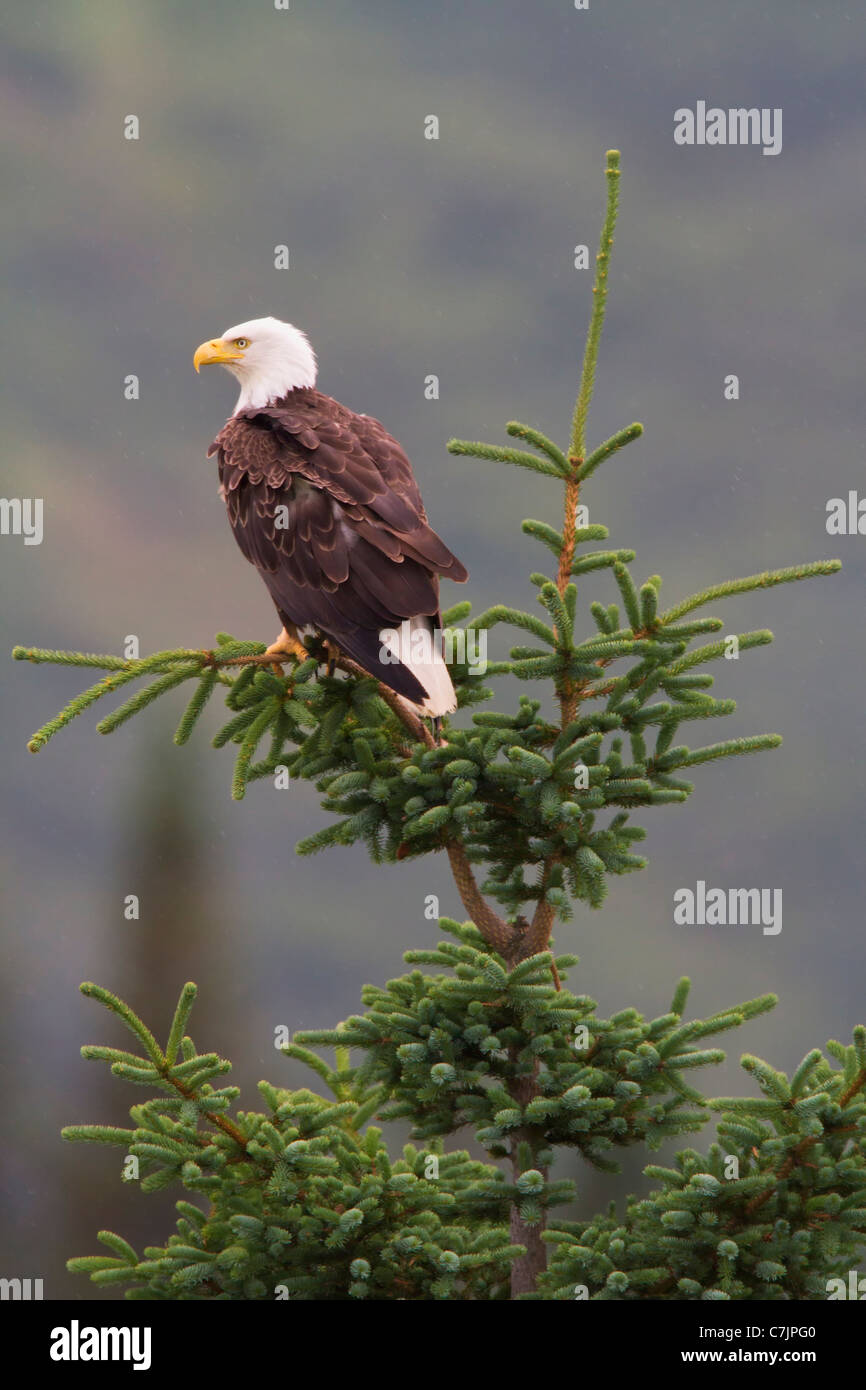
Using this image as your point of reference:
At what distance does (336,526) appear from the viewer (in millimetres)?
6281

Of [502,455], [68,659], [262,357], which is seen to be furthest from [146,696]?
[262,357]

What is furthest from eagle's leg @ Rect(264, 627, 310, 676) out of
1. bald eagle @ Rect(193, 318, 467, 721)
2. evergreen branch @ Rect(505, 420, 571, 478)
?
evergreen branch @ Rect(505, 420, 571, 478)

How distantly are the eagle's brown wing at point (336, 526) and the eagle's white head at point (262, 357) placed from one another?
0.41m

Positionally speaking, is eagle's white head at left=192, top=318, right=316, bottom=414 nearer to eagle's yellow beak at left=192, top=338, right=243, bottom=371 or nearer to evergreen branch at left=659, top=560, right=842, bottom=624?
eagle's yellow beak at left=192, top=338, right=243, bottom=371

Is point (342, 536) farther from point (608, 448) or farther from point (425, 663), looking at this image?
point (608, 448)

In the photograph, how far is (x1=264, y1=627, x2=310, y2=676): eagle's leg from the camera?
615 centimetres

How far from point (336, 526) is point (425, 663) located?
0.85m

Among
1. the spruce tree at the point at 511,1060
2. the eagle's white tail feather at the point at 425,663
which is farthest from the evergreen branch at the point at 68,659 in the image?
the eagle's white tail feather at the point at 425,663

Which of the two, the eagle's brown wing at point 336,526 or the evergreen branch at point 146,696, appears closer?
the evergreen branch at point 146,696

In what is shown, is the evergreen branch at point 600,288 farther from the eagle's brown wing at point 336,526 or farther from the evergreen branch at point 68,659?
the evergreen branch at point 68,659

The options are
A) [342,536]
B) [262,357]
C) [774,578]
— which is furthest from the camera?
[262,357]

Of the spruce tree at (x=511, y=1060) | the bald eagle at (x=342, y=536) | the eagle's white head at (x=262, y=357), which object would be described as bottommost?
the spruce tree at (x=511, y=1060)

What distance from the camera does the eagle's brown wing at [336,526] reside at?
6066 mm

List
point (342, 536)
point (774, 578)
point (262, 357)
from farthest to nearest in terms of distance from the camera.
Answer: point (262, 357) < point (342, 536) < point (774, 578)
